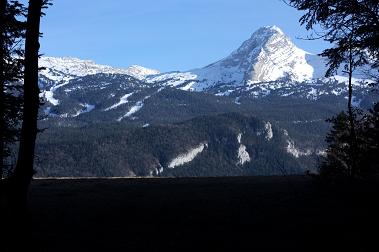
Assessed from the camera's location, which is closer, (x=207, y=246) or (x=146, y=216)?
(x=207, y=246)

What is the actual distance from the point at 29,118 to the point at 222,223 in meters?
6.79

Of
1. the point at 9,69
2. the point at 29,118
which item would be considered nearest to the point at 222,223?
the point at 29,118

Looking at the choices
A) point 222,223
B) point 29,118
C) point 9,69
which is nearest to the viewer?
point 29,118

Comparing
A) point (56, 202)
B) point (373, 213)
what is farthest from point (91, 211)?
point (373, 213)

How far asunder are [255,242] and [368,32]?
739cm

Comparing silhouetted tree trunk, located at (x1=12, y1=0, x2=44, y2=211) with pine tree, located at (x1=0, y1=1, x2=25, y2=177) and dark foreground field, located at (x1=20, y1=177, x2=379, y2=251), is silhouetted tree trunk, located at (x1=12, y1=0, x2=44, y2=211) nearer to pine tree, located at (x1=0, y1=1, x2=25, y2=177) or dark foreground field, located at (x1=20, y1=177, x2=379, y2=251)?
dark foreground field, located at (x1=20, y1=177, x2=379, y2=251)

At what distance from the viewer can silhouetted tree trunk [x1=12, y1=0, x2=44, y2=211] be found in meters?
14.0

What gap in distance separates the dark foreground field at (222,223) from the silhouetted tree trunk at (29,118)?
1.75 metres

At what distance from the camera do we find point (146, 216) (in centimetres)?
1991

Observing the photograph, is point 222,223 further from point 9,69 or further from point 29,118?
point 9,69

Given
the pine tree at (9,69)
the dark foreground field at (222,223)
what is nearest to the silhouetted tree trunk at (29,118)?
the dark foreground field at (222,223)

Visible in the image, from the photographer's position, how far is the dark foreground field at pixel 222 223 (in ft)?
48.4

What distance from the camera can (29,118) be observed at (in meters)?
14.4

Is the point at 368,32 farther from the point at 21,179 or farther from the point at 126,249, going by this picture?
the point at 21,179
